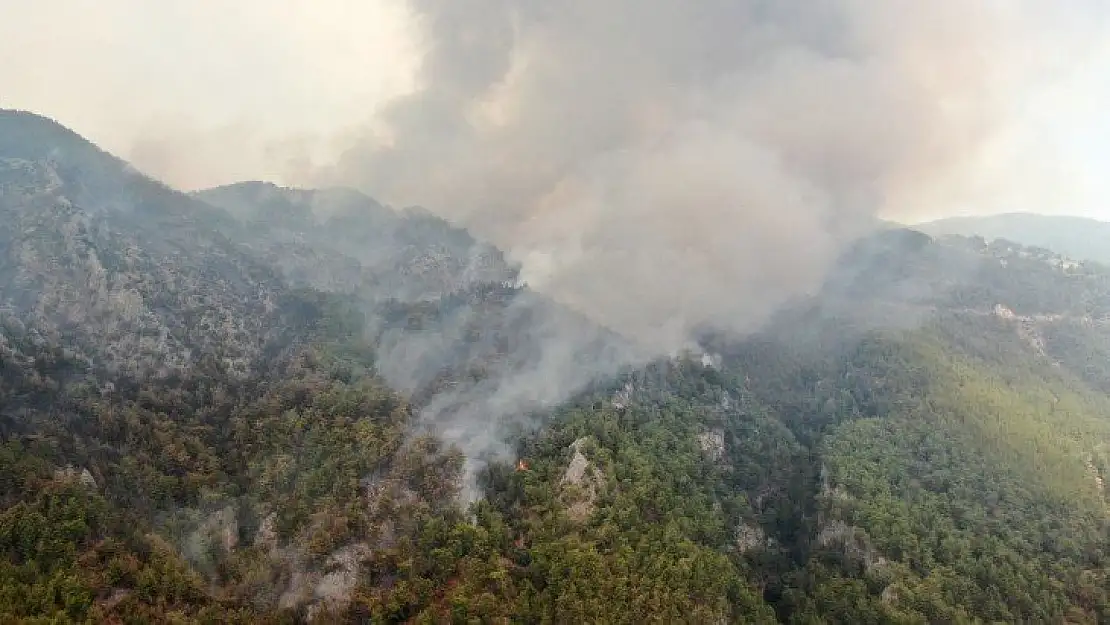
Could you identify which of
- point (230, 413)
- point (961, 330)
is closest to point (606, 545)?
point (230, 413)

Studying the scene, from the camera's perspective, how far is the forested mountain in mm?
79875

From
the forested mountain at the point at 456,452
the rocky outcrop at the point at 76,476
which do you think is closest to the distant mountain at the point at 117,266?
the forested mountain at the point at 456,452

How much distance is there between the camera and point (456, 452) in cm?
9894

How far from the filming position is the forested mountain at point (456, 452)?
262 feet

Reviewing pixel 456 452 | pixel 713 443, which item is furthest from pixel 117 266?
pixel 713 443

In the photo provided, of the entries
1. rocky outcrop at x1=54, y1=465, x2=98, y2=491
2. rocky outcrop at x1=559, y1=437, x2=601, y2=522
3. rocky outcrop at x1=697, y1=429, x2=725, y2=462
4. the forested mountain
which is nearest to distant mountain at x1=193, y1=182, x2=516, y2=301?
the forested mountain

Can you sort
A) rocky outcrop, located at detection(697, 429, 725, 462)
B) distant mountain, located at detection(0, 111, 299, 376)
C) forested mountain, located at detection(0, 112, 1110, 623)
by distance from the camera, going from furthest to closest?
rocky outcrop, located at detection(697, 429, 725, 462) < distant mountain, located at detection(0, 111, 299, 376) < forested mountain, located at detection(0, 112, 1110, 623)

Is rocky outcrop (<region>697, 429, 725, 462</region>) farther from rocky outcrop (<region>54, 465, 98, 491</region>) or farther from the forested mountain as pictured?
rocky outcrop (<region>54, 465, 98, 491</region>)

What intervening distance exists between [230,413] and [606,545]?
6223 centimetres

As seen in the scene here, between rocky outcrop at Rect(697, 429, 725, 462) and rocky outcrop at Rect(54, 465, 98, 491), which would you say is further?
rocky outcrop at Rect(697, 429, 725, 462)

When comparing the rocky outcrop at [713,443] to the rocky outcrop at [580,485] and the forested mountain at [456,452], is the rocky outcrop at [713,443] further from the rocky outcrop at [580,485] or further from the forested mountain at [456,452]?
the rocky outcrop at [580,485]

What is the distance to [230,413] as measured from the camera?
107 meters

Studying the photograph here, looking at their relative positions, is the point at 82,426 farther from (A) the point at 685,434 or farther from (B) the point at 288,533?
(A) the point at 685,434

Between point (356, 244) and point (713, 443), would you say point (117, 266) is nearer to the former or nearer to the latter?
point (356, 244)
